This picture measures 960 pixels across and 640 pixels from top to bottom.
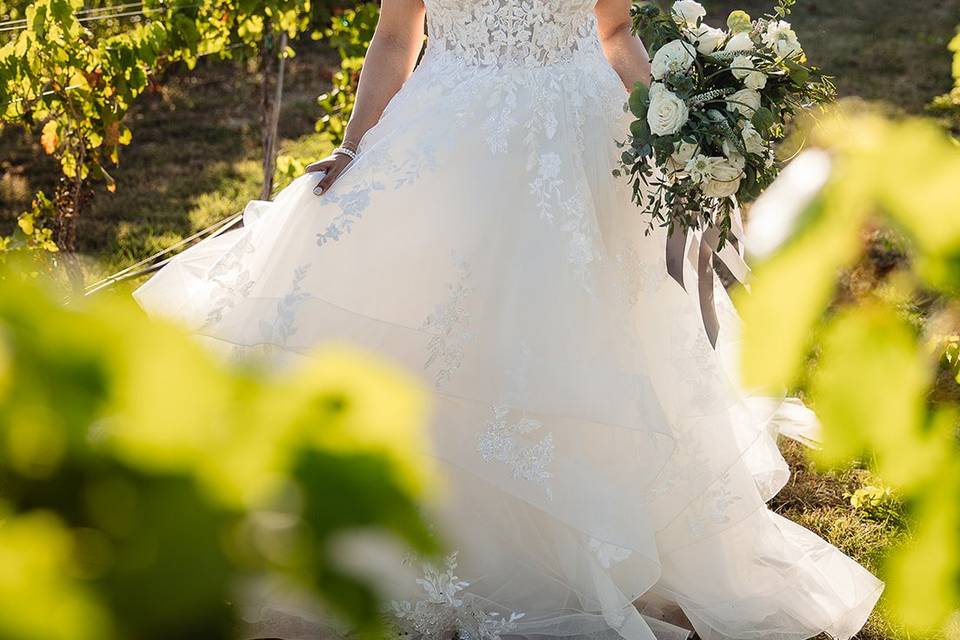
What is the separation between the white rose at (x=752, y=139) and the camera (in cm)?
229

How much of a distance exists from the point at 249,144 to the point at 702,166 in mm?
5315

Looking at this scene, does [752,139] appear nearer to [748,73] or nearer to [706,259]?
[748,73]

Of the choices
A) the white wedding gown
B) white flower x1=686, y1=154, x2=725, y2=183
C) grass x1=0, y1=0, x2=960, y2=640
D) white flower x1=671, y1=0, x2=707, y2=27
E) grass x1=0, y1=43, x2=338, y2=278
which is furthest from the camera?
grass x1=0, y1=43, x2=338, y2=278

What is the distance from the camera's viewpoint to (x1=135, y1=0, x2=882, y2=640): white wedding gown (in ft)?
7.80

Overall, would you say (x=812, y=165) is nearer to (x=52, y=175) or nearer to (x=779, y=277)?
(x=779, y=277)

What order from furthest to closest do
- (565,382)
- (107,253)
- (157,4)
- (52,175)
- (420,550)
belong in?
(52,175), (107,253), (157,4), (565,382), (420,550)

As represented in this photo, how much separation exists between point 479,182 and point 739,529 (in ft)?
3.85

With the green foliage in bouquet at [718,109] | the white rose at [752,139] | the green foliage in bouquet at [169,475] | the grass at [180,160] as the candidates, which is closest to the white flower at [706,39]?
the green foliage in bouquet at [718,109]

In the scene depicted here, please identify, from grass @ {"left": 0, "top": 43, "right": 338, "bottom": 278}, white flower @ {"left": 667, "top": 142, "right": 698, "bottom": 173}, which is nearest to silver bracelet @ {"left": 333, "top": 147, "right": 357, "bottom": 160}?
white flower @ {"left": 667, "top": 142, "right": 698, "bottom": 173}

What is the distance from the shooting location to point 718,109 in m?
2.35

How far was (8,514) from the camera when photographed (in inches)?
19.4

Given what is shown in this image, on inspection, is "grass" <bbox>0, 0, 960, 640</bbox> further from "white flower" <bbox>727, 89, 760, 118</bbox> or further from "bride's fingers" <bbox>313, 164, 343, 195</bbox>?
"bride's fingers" <bbox>313, 164, 343, 195</bbox>

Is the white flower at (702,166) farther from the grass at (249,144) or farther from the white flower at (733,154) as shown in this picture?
the grass at (249,144)

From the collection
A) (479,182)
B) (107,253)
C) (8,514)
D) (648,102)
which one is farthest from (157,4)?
(8,514)
